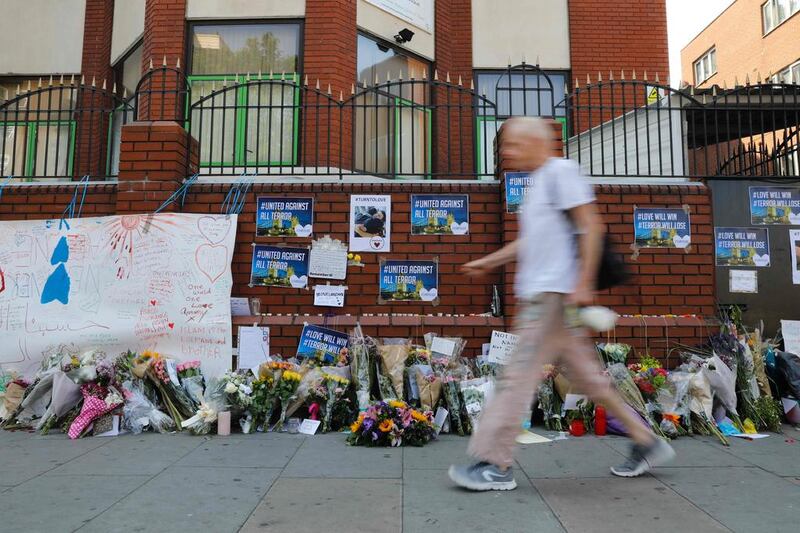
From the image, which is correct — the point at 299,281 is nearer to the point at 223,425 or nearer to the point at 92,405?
the point at 223,425

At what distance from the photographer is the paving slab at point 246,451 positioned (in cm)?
375

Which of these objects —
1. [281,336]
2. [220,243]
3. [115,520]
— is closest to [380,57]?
[220,243]

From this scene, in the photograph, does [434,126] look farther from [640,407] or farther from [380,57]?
[640,407]

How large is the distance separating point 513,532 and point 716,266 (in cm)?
410

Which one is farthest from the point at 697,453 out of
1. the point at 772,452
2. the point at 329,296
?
the point at 329,296

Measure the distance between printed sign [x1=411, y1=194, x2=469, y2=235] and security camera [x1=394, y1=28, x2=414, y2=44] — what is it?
4.09m

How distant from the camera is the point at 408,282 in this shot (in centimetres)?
548

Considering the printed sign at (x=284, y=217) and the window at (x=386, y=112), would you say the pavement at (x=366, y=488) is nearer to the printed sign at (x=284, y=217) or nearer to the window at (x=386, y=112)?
the printed sign at (x=284, y=217)

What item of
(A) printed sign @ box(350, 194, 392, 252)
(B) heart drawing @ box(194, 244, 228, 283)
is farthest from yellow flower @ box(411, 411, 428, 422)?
(B) heart drawing @ box(194, 244, 228, 283)

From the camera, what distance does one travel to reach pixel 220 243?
5367mm

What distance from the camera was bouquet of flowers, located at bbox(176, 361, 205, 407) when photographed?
4734 mm

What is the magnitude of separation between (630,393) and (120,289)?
4.54m

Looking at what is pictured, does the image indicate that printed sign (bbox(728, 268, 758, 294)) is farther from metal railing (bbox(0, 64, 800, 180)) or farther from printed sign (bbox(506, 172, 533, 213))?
printed sign (bbox(506, 172, 533, 213))

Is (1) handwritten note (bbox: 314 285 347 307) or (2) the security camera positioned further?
(2) the security camera
